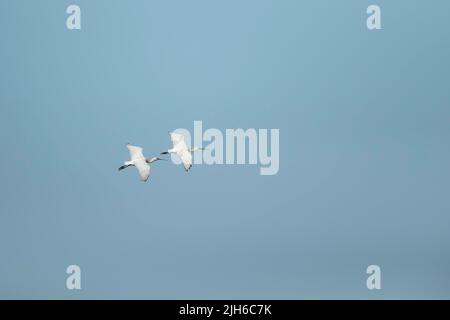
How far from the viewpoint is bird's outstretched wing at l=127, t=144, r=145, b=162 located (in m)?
17.0

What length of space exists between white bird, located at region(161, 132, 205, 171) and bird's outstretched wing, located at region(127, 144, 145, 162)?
1.27 ft

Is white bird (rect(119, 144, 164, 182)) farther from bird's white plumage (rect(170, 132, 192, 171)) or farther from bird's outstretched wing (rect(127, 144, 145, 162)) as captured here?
bird's white plumage (rect(170, 132, 192, 171))

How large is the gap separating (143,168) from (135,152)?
428 millimetres

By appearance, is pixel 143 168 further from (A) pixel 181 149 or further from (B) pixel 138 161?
(A) pixel 181 149

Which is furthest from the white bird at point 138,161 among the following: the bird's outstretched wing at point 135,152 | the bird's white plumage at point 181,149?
the bird's white plumage at point 181,149

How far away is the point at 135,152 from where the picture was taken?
17.1m

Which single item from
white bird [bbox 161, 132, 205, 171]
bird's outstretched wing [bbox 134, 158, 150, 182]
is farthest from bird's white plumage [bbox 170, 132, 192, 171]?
bird's outstretched wing [bbox 134, 158, 150, 182]
